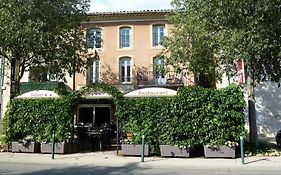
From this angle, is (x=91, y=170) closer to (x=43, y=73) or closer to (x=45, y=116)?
(x=45, y=116)

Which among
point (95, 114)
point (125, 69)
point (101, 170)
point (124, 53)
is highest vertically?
point (124, 53)

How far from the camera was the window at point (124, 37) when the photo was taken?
31.2 m

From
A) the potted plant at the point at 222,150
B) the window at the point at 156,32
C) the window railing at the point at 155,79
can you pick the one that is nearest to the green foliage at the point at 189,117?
the potted plant at the point at 222,150

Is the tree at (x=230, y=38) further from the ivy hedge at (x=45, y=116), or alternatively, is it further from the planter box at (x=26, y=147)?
the planter box at (x=26, y=147)

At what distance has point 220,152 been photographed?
13.9 m

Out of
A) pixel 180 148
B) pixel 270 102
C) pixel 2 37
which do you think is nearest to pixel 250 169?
pixel 180 148

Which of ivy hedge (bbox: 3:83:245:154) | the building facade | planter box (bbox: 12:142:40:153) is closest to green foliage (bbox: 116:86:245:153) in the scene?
ivy hedge (bbox: 3:83:245:154)

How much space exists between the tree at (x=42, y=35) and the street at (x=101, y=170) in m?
5.84

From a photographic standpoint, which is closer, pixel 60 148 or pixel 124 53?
pixel 60 148

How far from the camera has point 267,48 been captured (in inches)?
601

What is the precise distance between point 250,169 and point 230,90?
11.5 feet

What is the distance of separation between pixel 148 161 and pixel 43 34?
23.0 feet

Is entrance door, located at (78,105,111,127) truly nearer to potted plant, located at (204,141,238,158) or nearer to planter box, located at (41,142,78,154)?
planter box, located at (41,142,78,154)

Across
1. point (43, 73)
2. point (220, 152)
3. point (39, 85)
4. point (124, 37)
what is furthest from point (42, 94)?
point (124, 37)
